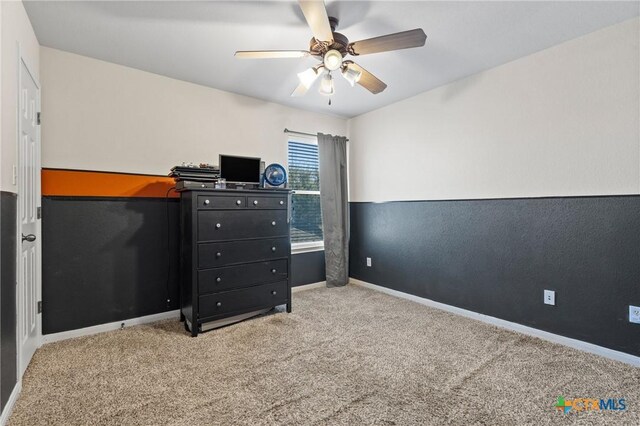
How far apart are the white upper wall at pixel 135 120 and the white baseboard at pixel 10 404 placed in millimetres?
1616

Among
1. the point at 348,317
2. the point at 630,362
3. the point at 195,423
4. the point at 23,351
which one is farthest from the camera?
the point at 348,317

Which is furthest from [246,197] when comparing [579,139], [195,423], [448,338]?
[579,139]

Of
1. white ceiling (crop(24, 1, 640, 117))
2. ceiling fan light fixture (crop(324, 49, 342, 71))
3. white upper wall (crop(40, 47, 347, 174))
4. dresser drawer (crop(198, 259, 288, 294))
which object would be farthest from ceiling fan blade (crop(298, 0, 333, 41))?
dresser drawer (crop(198, 259, 288, 294))

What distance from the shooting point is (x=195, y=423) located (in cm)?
148

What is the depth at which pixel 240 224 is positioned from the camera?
2779mm

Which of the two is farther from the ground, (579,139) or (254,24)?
(254,24)

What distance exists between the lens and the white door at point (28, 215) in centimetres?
185

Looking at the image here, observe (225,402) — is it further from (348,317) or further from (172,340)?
(348,317)

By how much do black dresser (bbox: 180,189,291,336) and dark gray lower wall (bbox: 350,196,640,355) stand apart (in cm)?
151

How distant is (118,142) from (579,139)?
12.5 feet

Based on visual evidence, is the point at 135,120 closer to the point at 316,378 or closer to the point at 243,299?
the point at 243,299

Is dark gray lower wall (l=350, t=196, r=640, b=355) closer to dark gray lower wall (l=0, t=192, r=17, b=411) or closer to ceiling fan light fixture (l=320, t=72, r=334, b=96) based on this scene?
ceiling fan light fixture (l=320, t=72, r=334, b=96)
